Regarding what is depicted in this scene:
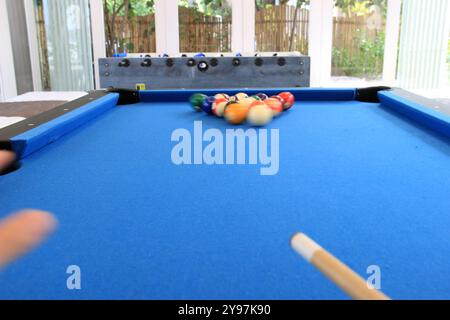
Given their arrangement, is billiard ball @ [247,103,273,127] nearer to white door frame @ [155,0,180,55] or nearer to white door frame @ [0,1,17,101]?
white door frame @ [155,0,180,55]

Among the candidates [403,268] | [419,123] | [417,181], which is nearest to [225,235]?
[403,268]

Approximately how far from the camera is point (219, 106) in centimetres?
191

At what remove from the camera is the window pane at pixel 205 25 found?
17.5ft

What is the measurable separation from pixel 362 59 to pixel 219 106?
4107 mm

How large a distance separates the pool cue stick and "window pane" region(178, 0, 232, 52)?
16.7 ft

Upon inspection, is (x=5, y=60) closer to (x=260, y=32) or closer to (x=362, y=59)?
(x=260, y=32)

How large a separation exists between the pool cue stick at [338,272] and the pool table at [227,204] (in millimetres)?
92

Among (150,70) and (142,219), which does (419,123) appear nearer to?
(142,219)

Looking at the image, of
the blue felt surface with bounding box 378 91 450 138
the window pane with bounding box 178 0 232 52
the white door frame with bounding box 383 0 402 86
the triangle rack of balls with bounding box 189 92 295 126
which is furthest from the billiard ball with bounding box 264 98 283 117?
the white door frame with bounding box 383 0 402 86

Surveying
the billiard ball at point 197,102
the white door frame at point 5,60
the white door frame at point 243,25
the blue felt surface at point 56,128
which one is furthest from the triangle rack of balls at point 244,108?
the white door frame at point 5,60

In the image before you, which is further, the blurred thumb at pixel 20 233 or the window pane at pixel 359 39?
the window pane at pixel 359 39

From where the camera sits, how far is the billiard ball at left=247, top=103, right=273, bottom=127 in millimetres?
1702

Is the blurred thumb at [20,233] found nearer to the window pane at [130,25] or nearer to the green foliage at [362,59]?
the window pane at [130,25]

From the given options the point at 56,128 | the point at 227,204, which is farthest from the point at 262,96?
the point at 227,204
